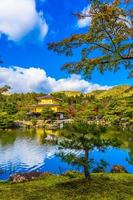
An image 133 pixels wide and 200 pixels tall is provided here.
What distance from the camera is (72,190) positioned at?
10.3 metres

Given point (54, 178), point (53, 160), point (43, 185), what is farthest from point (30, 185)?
point (53, 160)

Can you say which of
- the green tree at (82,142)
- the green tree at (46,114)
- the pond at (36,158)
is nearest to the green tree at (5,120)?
the green tree at (46,114)

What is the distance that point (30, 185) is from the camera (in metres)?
11.3

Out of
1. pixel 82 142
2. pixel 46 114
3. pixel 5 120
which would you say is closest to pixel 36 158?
pixel 82 142

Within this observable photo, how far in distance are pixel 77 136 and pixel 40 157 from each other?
77.9 ft

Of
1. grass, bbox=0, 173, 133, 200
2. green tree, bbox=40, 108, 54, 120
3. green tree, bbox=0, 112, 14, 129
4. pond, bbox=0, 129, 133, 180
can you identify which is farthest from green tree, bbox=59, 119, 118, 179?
green tree, bbox=40, 108, 54, 120

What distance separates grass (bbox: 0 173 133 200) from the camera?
955 cm

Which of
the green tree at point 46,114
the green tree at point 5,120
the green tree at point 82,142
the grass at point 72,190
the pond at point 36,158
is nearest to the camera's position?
the grass at point 72,190

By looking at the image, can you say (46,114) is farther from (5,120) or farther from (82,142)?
(82,142)

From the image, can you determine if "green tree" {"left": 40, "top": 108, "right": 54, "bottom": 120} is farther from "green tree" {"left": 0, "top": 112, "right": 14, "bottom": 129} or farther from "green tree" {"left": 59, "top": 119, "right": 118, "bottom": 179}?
"green tree" {"left": 59, "top": 119, "right": 118, "bottom": 179}

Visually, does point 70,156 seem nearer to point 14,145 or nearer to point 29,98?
point 14,145

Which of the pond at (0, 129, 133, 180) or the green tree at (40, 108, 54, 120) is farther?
the green tree at (40, 108, 54, 120)

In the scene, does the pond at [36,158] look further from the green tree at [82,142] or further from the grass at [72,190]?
the green tree at [82,142]

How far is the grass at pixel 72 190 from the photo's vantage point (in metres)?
9.55
